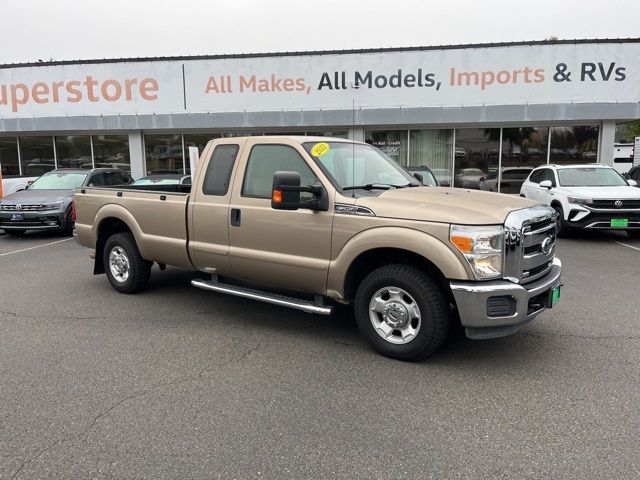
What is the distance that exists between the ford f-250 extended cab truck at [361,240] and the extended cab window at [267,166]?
1cm

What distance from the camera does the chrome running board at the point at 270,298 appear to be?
4.59 m

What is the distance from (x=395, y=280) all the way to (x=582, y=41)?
49.3ft

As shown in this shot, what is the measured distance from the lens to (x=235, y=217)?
16.9ft

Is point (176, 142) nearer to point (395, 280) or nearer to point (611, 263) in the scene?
point (611, 263)

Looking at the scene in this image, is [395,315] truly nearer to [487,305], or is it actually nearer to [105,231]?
[487,305]

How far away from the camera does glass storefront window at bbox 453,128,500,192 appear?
55.5ft

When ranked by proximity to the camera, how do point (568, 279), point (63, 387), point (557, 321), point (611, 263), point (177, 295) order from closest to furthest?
point (63, 387)
point (557, 321)
point (177, 295)
point (568, 279)
point (611, 263)

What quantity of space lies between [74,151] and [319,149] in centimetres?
1753

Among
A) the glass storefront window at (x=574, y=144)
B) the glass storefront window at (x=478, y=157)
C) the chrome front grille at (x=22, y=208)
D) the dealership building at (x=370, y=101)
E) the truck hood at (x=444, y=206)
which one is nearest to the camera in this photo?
the truck hood at (x=444, y=206)

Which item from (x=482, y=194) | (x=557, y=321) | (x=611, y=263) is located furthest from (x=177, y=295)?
(x=611, y=263)

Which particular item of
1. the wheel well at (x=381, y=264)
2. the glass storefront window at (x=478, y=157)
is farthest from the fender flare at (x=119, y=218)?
the glass storefront window at (x=478, y=157)

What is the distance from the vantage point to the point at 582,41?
15.6 meters

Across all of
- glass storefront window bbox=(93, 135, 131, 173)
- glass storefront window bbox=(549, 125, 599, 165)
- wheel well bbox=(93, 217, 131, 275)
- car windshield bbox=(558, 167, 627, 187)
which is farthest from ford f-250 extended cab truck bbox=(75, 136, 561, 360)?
glass storefront window bbox=(93, 135, 131, 173)

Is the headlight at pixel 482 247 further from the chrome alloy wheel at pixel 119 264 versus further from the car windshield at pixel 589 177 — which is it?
the car windshield at pixel 589 177
